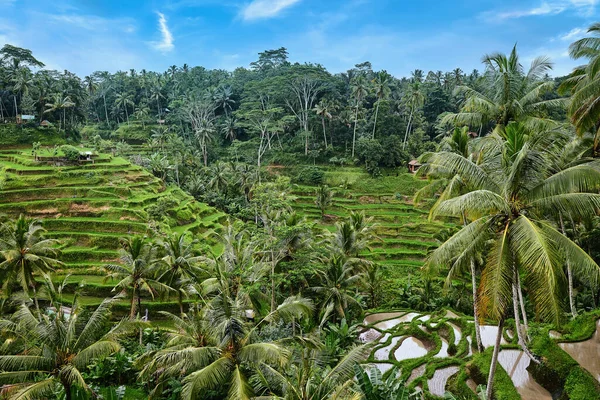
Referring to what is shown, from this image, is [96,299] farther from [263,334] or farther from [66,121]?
[66,121]

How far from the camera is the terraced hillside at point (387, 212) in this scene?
109 ft

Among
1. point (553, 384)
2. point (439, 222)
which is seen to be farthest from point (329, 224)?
point (553, 384)

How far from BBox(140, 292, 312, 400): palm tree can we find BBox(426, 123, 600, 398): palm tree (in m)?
5.54

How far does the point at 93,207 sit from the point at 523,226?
32650mm

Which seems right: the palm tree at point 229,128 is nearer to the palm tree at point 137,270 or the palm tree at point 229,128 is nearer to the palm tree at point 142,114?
the palm tree at point 142,114

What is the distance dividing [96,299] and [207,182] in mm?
25449

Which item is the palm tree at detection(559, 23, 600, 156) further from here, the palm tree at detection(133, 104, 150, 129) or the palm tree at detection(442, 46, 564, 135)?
the palm tree at detection(133, 104, 150, 129)

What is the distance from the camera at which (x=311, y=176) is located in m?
48.4

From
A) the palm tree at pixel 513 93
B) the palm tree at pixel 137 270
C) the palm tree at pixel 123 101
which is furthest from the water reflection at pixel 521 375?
the palm tree at pixel 123 101

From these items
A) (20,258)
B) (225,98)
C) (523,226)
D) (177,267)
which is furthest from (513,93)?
(225,98)

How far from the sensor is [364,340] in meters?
19.3

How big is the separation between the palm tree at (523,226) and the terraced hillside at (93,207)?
20.9 meters

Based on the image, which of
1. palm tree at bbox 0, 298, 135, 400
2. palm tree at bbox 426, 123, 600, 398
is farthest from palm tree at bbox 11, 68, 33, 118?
palm tree at bbox 426, 123, 600, 398

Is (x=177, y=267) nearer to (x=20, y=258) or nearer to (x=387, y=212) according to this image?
(x=20, y=258)
